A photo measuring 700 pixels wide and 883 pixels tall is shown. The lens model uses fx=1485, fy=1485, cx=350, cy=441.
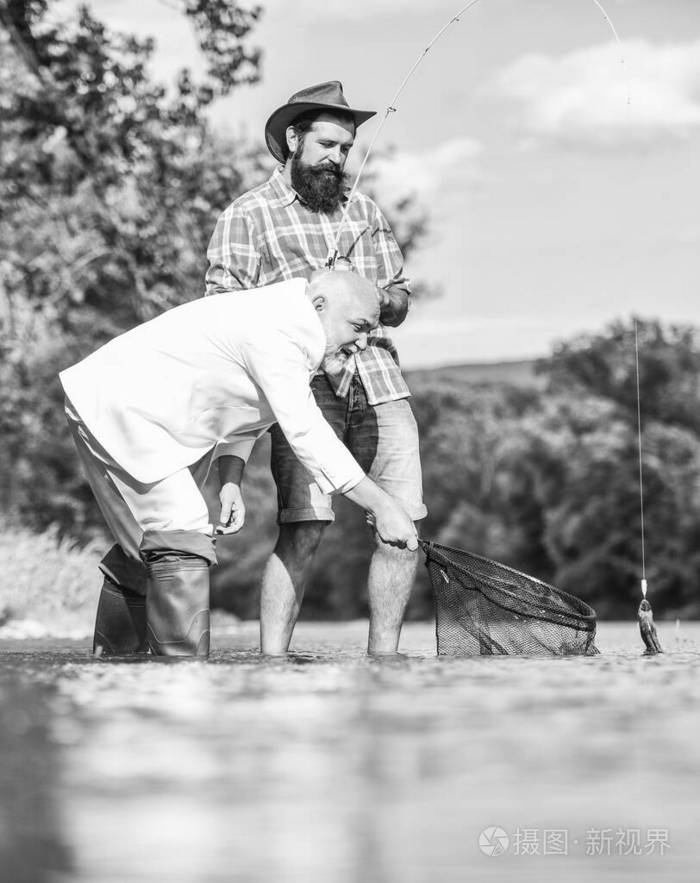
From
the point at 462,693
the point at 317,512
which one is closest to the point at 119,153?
the point at 317,512

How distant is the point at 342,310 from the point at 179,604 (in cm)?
119

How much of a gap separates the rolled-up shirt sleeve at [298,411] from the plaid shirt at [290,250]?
1121 millimetres

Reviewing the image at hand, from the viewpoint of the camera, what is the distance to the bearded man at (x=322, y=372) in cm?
610

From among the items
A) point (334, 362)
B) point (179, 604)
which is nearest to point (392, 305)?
point (334, 362)

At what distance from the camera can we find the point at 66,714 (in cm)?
310

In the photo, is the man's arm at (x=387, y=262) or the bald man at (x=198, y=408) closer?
the bald man at (x=198, y=408)

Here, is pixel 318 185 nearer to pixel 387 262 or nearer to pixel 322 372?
pixel 387 262

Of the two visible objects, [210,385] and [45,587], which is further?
[45,587]

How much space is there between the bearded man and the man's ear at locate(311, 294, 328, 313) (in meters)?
0.93

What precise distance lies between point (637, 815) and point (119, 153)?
564 inches

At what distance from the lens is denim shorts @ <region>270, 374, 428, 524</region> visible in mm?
6035

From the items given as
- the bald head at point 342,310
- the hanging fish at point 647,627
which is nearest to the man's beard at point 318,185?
the bald head at point 342,310

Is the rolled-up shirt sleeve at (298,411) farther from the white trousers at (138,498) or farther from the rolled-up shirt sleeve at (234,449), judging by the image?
the rolled-up shirt sleeve at (234,449)

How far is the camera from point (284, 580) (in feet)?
20.1
